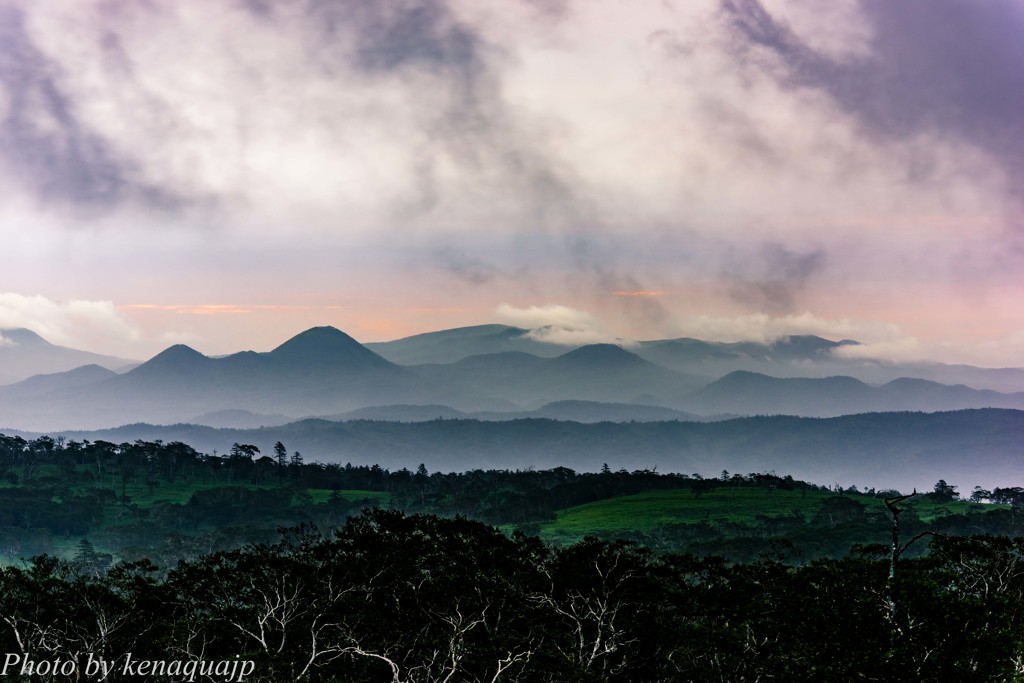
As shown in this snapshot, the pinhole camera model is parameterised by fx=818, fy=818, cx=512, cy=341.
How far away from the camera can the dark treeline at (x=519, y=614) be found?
142 ft

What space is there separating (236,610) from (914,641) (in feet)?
150

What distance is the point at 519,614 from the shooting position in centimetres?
5781

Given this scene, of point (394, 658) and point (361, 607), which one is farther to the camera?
point (361, 607)

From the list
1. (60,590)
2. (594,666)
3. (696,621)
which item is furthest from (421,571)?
(60,590)

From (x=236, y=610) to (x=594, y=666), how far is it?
26.8 metres

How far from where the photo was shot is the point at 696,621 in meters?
Result: 65.6

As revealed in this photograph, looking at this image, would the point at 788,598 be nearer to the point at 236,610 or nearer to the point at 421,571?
the point at 421,571

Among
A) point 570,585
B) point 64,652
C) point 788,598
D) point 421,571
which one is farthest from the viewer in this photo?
point 421,571

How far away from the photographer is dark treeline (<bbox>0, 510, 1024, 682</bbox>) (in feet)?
142

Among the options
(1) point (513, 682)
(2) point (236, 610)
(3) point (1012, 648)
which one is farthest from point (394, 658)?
(3) point (1012, 648)

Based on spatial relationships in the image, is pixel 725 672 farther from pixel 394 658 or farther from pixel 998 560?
pixel 998 560

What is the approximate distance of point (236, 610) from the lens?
200 feet

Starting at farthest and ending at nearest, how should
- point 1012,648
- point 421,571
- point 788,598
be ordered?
point 421,571 → point 788,598 → point 1012,648

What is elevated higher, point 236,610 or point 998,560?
point 998,560
